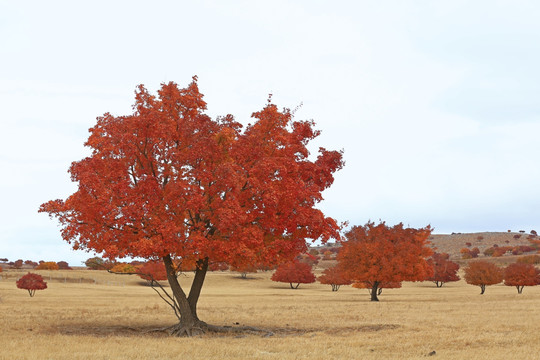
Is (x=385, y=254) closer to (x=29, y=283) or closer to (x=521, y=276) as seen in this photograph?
(x=521, y=276)

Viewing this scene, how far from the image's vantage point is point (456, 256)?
19275 cm

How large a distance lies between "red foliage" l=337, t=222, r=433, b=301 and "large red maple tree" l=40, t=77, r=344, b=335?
117 feet

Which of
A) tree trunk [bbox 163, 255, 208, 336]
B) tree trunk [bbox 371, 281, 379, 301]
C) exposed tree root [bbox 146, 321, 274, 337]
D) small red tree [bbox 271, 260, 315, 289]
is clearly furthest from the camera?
small red tree [bbox 271, 260, 315, 289]

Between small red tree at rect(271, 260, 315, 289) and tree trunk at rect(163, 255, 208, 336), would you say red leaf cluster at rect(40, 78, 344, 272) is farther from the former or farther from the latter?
small red tree at rect(271, 260, 315, 289)

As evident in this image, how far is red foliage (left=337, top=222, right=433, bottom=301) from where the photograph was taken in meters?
61.3

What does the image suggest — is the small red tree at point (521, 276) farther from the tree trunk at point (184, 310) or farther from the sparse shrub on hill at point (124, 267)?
the sparse shrub on hill at point (124, 267)

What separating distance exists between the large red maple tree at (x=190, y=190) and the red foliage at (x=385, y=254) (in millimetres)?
35630

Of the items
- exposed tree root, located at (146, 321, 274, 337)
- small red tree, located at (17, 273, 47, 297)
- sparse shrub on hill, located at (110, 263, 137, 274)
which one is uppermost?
sparse shrub on hill, located at (110, 263, 137, 274)

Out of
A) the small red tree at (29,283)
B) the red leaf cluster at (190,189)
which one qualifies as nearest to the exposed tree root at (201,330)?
the red leaf cluster at (190,189)

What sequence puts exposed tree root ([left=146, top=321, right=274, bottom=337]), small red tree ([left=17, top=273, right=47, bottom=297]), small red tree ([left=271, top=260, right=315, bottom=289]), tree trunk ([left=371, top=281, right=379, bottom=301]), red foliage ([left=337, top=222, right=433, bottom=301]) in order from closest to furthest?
exposed tree root ([left=146, top=321, right=274, bottom=337]), red foliage ([left=337, top=222, right=433, bottom=301]), tree trunk ([left=371, top=281, right=379, bottom=301]), small red tree ([left=17, top=273, right=47, bottom=297]), small red tree ([left=271, top=260, right=315, bottom=289])

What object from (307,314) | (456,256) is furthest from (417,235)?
(456,256)

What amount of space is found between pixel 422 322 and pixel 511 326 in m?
5.25

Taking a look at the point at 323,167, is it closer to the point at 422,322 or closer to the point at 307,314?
the point at 422,322

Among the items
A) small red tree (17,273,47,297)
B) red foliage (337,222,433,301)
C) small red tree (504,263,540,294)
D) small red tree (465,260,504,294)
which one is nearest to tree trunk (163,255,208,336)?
red foliage (337,222,433,301)
